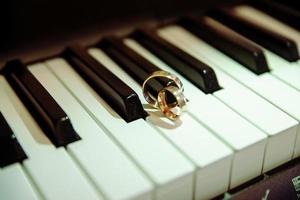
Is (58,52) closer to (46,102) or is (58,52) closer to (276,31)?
(46,102)

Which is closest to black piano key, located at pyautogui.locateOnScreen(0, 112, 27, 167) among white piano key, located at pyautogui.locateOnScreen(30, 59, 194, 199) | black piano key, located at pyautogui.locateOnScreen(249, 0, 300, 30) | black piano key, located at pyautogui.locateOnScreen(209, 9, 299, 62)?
white piano key, located at pyautogui.locateOnScreen(30, 59, 194, 199)

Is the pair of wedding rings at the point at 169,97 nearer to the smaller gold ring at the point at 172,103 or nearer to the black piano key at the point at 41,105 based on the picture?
the smaller gold ring at the point at 172,103

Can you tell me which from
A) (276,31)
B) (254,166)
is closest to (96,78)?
(254,166)

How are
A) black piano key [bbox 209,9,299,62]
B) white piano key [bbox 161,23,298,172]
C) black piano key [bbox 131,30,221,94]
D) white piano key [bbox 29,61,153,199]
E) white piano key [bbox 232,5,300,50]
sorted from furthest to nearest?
white piano key [bbox 232,5,300,50]
black piano key [bbox 209,9,299,62]
black piano key [bbox 131,30,221,94]
white piano key [bbox 161,23,298,172]
white piano key [bbox 29,61,153,199]

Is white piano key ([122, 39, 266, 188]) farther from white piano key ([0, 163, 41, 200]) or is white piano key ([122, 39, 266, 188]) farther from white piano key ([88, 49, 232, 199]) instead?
white piano key ([0, 163, 41, 200])

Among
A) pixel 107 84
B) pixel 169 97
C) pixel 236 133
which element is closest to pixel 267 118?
pixel 236 133

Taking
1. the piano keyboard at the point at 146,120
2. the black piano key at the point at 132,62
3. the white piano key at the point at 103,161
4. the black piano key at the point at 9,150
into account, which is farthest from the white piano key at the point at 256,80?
the black piano key at the point at 9,150

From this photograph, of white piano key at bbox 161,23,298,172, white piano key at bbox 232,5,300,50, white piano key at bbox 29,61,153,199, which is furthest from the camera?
white piano key at bbox 232,5,300,50
